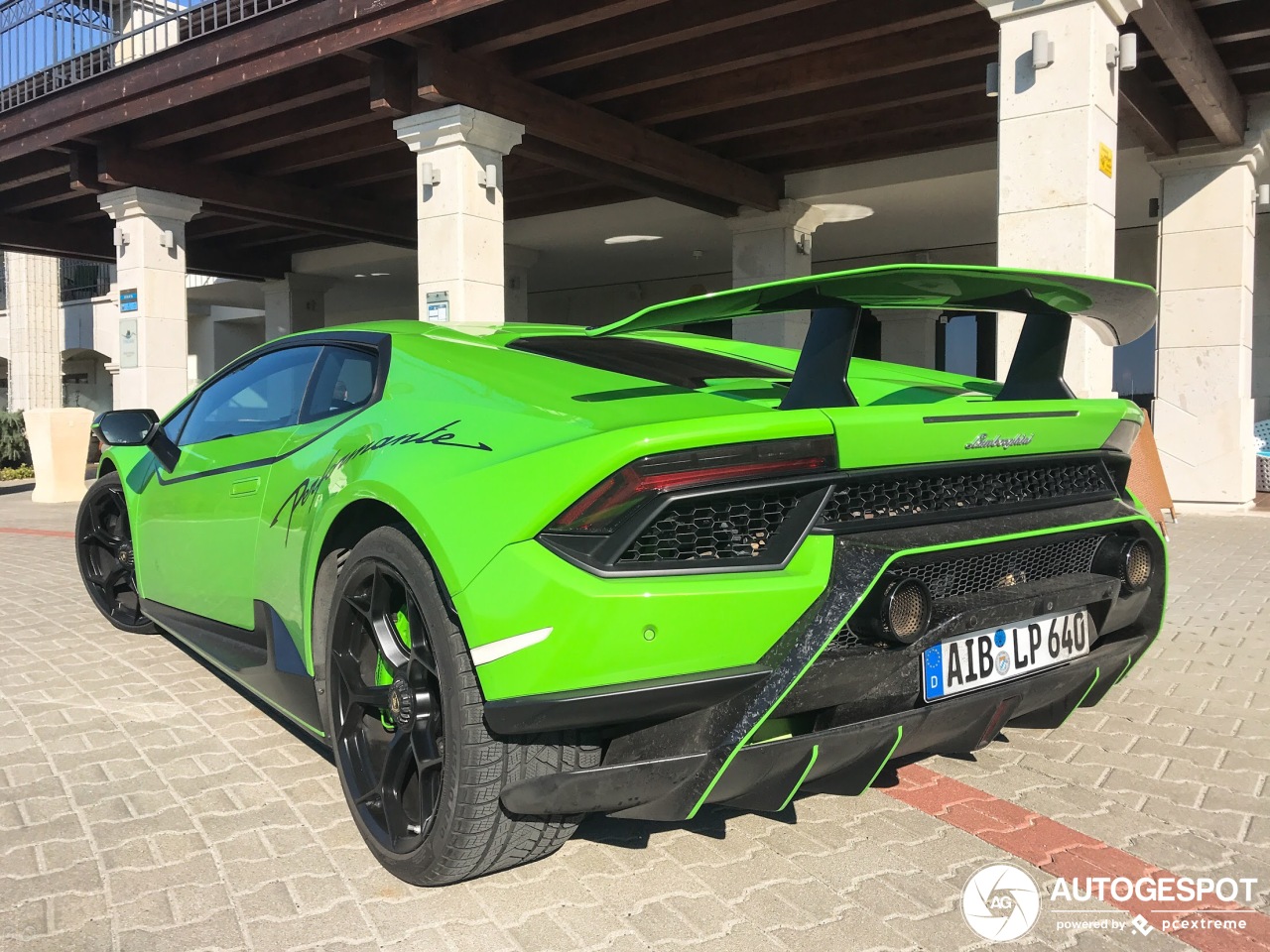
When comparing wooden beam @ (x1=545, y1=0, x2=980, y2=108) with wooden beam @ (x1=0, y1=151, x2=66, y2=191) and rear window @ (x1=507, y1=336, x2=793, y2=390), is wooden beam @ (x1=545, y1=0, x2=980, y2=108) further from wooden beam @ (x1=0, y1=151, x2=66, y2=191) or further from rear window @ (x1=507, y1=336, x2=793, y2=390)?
wooden beam @ (x1=0, y1=151, x2=66, y2=191)

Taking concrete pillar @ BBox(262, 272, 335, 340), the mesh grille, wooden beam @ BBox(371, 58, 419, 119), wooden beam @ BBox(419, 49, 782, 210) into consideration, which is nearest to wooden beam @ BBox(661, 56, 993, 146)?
wooden beam @ BBox(419, 49, 782, 210)

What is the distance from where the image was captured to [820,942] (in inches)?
80.0

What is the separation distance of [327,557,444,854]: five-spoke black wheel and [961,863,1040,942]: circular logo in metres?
1.17

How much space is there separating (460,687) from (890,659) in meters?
0.86

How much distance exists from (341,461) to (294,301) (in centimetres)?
1918

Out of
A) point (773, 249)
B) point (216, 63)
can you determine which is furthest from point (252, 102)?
point (773, 249)

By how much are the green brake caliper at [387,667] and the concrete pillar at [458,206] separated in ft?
22.1

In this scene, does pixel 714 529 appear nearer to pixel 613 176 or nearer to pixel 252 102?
pixel 252 102

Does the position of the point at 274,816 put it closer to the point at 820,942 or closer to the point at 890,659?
the point at 820,942

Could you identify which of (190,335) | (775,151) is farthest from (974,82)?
(190,335)

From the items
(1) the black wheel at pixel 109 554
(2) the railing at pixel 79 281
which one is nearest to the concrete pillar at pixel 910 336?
(1) the black wheel at pixel 109 554

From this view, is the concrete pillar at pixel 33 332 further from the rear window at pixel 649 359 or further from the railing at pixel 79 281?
the rear window at pixel 649 359

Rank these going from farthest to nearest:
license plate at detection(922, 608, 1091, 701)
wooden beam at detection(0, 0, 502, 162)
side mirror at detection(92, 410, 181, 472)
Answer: wooden beam at detection(0, 0, 502, 162), side mirror at detection(92, 410, 181, 472), license plate at detection(922, 608, 1091, 701)

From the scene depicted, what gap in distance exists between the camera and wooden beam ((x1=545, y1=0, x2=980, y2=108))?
7.77 meters
